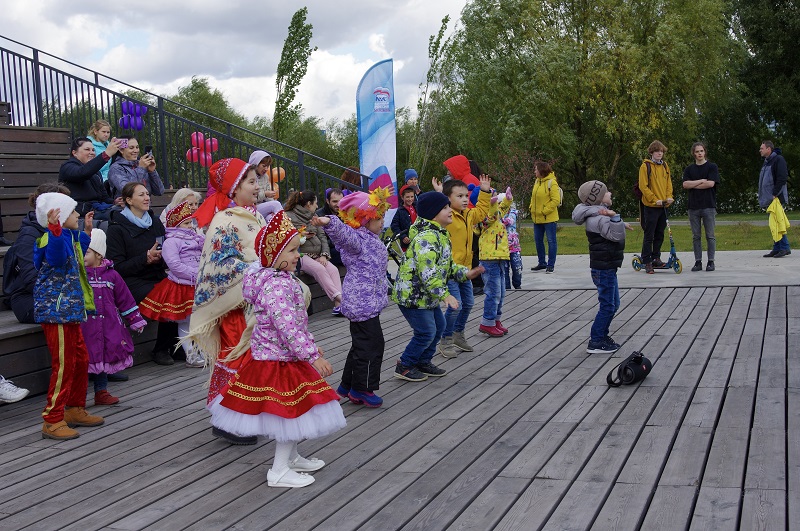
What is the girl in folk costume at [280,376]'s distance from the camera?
466cm

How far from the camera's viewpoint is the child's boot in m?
8.04

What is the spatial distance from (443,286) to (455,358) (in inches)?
53.5

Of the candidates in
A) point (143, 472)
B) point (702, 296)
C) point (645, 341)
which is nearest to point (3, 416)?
point (143, 472)

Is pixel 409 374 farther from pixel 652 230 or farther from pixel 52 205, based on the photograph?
pixel 652 230

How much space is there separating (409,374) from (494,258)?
218 centimetres

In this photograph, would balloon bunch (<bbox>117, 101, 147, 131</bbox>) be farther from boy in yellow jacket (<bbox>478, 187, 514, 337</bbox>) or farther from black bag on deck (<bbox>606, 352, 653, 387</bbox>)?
black bag on deck (<bbox>606, 352, 653, 387</bbox>)

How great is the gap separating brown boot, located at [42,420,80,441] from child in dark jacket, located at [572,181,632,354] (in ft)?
14.3

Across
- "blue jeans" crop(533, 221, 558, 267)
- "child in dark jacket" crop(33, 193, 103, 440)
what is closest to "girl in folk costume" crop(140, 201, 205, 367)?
"child in dark jacket" crop(33, 193, 103, 440)

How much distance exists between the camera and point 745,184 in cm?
4081

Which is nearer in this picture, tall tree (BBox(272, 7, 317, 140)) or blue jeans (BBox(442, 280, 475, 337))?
blue jeans (BBox(442, 280, 475, 337))

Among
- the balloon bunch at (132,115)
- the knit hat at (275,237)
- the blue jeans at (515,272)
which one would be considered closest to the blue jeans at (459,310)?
the knit hat at (275,237)

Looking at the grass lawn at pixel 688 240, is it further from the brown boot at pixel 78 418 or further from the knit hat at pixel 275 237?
the knit hat at pixel 275 237

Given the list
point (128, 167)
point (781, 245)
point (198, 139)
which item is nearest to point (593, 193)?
point (128, 167)

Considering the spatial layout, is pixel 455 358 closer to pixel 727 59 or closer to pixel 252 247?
pixel 252 247
